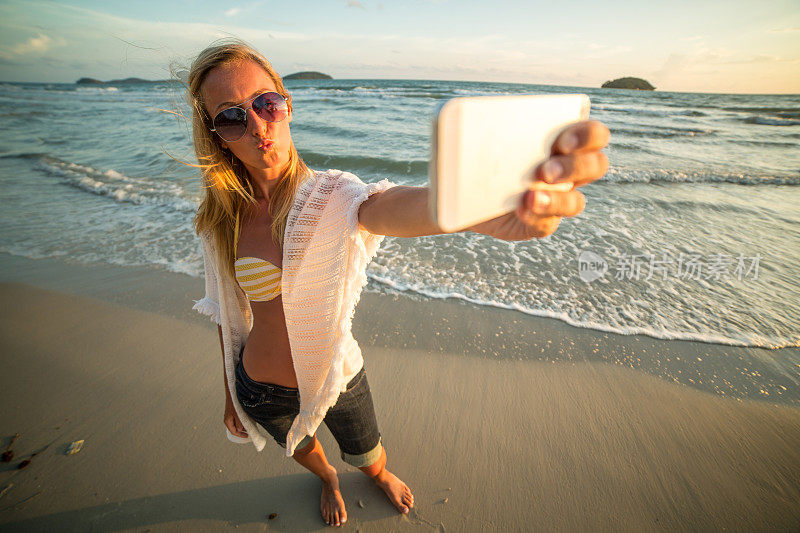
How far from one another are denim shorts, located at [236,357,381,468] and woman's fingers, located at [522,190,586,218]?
1271 mm

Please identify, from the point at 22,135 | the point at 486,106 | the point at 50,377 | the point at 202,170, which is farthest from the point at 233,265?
the point at 22,135

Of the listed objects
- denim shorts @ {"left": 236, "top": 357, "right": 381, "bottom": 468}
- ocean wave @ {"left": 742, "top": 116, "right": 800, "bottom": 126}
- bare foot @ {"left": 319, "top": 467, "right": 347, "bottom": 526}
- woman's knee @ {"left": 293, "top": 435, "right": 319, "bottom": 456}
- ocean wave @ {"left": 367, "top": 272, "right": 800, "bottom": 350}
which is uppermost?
ocean wave @ {"left": 742, "top": 116, "right": 800, "bottom": 126}

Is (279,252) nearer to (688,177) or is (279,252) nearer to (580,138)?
(580,138)

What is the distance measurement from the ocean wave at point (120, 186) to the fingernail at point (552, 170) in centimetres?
639

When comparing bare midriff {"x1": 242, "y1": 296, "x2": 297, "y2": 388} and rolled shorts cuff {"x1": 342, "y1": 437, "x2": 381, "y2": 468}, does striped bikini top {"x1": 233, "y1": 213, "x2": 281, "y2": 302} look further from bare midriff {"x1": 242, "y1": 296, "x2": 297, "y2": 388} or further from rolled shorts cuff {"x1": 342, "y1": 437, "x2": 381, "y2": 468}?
rolled shorts cuff {"x1": 342, "y1": 437, "x2": 381, "y2": 468}

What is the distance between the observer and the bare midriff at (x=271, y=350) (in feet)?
5.34

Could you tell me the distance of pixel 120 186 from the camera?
7297 millimetres

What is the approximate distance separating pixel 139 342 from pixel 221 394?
1147mm

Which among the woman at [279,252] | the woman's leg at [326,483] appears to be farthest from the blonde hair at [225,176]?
the woman's leg at [326,483]

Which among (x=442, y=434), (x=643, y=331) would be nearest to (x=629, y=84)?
(x=643, y=331)

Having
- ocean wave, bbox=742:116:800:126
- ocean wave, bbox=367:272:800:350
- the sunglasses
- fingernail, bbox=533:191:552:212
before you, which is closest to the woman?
the sunglasses

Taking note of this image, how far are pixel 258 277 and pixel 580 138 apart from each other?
1297 mm

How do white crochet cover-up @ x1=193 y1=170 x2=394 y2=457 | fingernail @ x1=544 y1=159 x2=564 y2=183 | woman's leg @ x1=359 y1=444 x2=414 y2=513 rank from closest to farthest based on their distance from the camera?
fingernail @ x1=544 y1=159 x2=564 y2=183 → white crochet cover-up @ x1=193 y1=170 x2=394 y2=457 → woman's leg @ x1=359 y1=444 x2=414 y2=513

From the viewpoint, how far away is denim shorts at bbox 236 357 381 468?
1.66 metres
